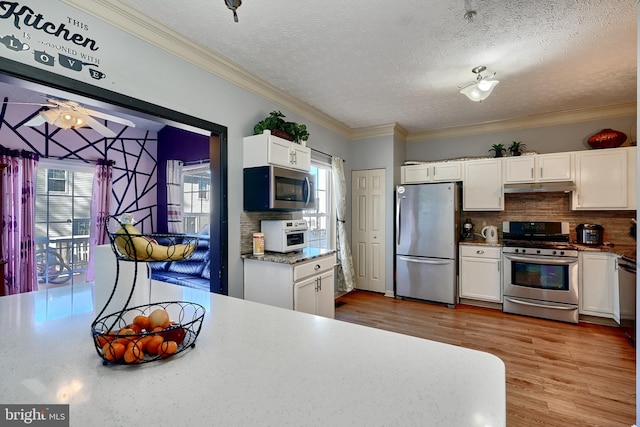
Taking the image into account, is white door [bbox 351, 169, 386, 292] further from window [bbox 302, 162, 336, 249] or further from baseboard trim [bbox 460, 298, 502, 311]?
baseboard trim [bbox 460, 298, 502, 311]

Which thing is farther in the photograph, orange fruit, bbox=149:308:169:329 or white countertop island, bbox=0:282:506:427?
orange fruit, bbox=149:308:169:329

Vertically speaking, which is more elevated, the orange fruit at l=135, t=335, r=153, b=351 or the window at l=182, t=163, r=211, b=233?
the window at l=182, t=163, r=211, b=233

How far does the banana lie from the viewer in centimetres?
87

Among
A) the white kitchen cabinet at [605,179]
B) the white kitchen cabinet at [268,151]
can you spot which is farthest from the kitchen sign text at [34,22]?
the white kitchen cabinet at [605,179]

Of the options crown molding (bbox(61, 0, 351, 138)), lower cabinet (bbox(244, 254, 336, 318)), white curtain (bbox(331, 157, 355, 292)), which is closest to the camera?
crown molding (bbox(61, 0, 351, 138))

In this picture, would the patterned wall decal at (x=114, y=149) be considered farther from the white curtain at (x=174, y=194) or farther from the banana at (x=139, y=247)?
the banana at (x=139, y=247)

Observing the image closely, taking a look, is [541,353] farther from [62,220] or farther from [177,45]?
[62,220]

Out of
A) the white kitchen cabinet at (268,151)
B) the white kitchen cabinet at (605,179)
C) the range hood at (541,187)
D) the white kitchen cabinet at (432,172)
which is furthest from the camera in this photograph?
the white kitchen cabinet at (432,172)

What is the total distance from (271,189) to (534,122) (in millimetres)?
3943

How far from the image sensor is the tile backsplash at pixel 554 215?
12.2ft

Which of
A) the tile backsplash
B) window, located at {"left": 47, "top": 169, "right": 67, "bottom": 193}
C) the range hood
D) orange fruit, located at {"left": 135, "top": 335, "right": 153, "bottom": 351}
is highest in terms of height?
window, located at {"left": 47, "top": 169, "right": 67, "bottom": 193}

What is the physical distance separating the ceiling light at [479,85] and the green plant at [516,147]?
5.33ft

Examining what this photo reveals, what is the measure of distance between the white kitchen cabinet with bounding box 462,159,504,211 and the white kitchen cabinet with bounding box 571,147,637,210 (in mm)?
837

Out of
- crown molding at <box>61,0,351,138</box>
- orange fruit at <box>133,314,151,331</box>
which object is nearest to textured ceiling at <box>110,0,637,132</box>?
crown molding at <box>61,0,351,138</box>
